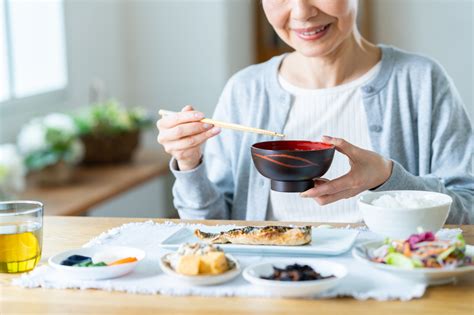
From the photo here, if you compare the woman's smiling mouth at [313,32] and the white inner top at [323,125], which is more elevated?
the woman's smiling mouth at [313,32]

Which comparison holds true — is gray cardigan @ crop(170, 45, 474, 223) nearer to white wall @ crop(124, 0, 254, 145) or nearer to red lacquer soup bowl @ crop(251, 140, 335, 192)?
red lacquer soup bowl @ crop(251, 140, 335, 192)

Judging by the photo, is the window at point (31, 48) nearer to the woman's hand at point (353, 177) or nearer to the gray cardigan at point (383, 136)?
the gray cardigan at point (383, 136)

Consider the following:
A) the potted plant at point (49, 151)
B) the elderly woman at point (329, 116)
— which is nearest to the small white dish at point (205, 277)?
the elderly woman at point (329, 116)

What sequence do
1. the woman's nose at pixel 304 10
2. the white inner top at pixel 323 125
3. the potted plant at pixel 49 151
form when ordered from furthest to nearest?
the potted plant at pixel 49 151 < the white inner top at pixel 323 125 < the woman's nose at pixel 304 10

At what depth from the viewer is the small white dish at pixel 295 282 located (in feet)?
3.79

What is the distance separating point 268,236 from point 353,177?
0.24 metres

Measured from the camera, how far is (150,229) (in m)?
1.61

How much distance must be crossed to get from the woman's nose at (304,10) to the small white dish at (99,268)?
0.78m

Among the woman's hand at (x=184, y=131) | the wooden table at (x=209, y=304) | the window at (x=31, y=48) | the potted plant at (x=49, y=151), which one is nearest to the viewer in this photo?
the wooden table at (x=209, y=304)

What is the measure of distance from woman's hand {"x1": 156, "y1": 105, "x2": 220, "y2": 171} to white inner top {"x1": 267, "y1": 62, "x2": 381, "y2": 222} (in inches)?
15.2

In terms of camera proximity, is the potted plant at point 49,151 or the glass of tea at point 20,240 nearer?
the glass of tea at point 20,240

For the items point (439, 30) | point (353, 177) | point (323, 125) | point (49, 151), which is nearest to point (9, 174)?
point (49, 151)

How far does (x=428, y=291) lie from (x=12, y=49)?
9.17 feet

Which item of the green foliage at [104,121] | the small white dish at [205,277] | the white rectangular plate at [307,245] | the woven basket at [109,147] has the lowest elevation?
the woven basket at [109,147]
